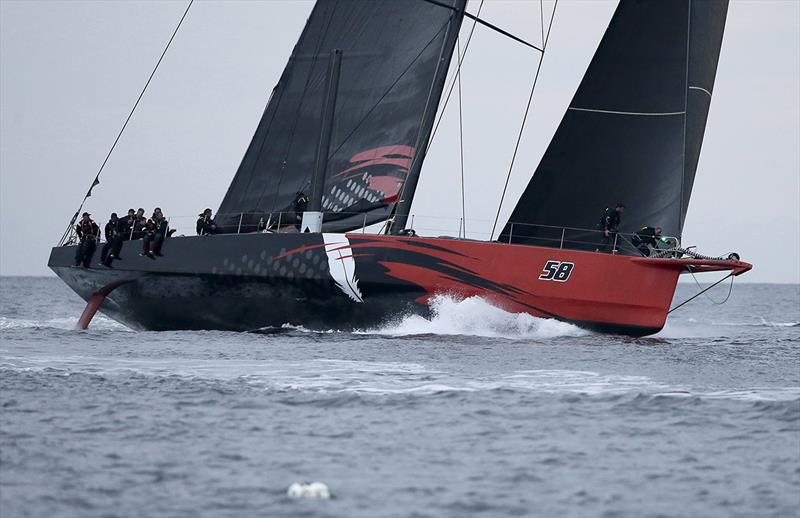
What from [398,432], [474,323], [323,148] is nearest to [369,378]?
[398,432]

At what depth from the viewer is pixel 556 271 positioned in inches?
803

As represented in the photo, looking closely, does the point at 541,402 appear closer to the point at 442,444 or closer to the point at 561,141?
the point at 442,444

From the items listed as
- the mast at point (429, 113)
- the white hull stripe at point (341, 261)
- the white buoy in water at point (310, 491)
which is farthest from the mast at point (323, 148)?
the white buoy in water at point (310, 491)

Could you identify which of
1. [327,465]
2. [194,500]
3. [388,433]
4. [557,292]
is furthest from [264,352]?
[194,500]

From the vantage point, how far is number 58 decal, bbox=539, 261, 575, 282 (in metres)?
20.3

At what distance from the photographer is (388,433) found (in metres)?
10.7

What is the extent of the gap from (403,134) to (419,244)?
2.64 metres

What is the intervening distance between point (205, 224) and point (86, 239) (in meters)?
3.17

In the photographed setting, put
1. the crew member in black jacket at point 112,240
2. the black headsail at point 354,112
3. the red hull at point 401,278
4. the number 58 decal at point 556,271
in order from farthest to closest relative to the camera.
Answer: the crew member in black jacket at point 112,240, the black headsail at point 354,112, the number 58 decal at point 556,271, the red hull at point 401,278

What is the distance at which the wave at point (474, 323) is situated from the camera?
66.3ft

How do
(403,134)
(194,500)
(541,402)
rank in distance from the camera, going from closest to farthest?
(194,500), (541,402), (403,134)

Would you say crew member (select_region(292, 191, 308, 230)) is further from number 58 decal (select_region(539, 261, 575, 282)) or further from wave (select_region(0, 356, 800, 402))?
wave (select_region(0, 356, 800, 402))

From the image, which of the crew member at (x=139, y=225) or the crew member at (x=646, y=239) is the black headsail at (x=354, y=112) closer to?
the crew member at (x=139, y=225)

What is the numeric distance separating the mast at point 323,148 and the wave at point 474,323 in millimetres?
2306
